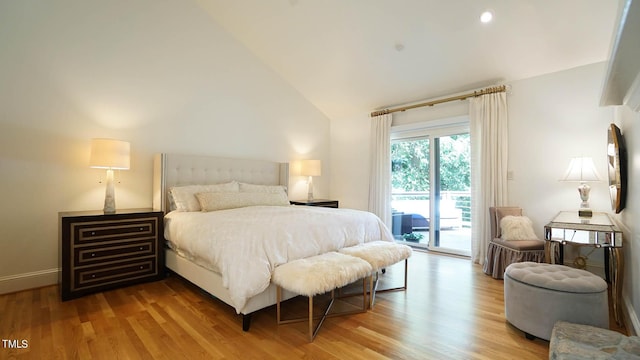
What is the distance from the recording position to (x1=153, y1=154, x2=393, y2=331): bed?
2.12m

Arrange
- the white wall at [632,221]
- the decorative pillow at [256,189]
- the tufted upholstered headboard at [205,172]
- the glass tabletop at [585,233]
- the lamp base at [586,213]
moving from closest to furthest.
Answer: the white wall at [632,221] → the glass tabletop at [585,233] → the lamp base at [586,213] → the tufted upholstered headboard at [205,172] → the decorative pillow at [256,189]

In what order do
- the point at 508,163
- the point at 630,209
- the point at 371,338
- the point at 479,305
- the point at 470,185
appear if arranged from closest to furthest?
the point at 371,338 → the point at 630,209 → the point at 479,305 → the point at 508,163 → the point at 470,185

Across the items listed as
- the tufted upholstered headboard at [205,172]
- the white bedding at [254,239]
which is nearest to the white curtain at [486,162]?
the white bedding at [254,239]

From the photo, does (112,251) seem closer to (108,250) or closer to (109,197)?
(108,250)

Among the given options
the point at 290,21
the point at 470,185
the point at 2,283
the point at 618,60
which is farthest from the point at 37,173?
the point at 470,185

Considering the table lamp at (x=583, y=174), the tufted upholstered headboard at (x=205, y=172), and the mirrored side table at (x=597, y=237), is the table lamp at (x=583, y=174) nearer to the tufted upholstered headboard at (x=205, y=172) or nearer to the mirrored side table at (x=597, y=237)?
the mirrored side table at (x=597, y=237)

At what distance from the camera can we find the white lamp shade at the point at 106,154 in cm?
294

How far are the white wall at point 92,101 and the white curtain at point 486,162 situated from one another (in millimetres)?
3435

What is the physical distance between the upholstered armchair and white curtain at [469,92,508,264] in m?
0.29

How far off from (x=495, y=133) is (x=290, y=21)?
3137 millimetres

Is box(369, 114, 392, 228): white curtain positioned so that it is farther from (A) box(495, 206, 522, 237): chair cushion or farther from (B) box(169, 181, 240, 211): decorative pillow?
(B) box(169, 181, 240, 211): decorative pillow

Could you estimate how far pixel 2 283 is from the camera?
276 centimetres

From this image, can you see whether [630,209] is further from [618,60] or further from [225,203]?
[225,203]

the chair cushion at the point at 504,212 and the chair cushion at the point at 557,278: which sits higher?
the chair cushion at the point at 504,212
